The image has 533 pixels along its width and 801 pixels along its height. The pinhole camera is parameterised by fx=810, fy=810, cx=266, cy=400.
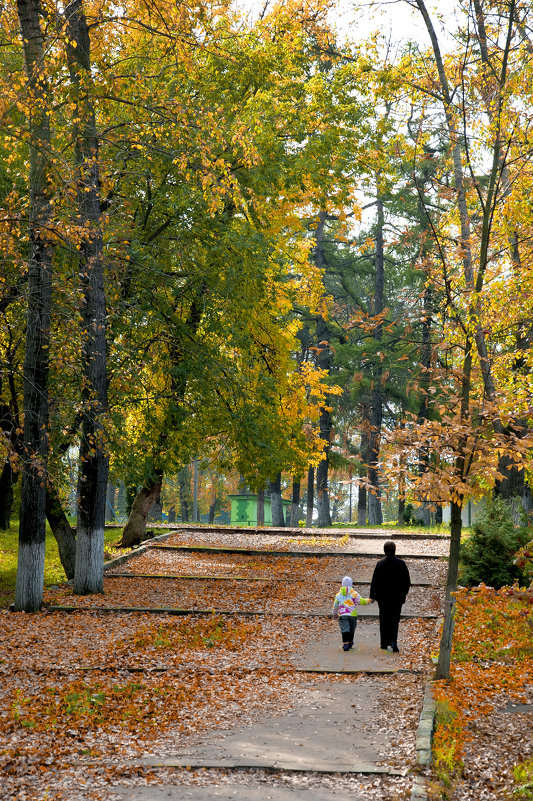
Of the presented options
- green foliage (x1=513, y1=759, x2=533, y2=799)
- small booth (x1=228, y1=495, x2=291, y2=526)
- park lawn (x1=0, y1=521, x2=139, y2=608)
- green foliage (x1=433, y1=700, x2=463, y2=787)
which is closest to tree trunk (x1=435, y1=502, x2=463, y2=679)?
green foliage (x1=433, y1=700, x2=463, y2=787)

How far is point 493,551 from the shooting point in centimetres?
1480

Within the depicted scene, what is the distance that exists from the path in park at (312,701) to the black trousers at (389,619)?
252 mm

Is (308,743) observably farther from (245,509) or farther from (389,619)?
(245,509)

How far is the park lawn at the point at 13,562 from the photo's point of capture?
648 inches

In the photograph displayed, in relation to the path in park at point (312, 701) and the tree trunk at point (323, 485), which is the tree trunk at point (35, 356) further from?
the tree trunk at point (323, 485)

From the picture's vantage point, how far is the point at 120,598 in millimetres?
14984

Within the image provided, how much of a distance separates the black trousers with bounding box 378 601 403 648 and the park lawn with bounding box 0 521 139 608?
7319mm

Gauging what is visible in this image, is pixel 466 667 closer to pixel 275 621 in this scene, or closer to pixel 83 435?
pixel 275 621

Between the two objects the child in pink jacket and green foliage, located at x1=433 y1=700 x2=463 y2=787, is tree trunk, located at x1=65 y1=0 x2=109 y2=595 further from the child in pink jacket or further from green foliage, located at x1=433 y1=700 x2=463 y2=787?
green foliage, located at x1=433 y1=700 x2=463 y2=787

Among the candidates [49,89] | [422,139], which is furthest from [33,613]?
[422,139]

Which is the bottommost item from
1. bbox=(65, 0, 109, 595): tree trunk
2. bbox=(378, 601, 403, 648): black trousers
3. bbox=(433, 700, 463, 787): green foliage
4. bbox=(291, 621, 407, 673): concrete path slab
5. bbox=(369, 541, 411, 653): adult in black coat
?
bbox=(291, 621, 407, 673): concrete path slab

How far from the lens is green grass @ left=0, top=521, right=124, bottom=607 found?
16398 mm

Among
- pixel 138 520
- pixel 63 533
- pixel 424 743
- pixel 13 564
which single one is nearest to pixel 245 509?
pixel 138 520

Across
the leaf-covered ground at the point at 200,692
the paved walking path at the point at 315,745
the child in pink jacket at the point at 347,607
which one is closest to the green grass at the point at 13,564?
the leaf-covered ground at the point at 200,692
